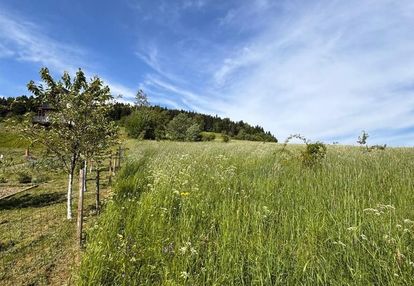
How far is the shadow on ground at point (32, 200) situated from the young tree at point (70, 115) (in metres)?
1.81

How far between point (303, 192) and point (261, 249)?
8.23 ft

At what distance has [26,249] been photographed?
5262mm

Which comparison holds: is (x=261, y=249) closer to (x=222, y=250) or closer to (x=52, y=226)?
(x=222, y=250)

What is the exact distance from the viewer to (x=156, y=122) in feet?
197

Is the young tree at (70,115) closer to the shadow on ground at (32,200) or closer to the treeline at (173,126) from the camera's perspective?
the shadow on ground at (32,200)

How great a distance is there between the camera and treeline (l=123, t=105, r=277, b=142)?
50.9 metres

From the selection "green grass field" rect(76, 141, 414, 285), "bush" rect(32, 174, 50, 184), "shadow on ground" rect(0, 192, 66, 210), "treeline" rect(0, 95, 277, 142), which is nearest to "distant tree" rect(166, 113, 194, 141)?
"treeline" rect(0, 95, 277, 142)

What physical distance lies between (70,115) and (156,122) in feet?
176

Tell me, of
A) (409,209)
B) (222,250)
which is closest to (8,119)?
(222,250)

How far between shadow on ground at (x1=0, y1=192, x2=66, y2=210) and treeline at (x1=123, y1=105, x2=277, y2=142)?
3634 millimetres

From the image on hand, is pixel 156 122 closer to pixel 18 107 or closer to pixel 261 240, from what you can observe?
pixel 18 107

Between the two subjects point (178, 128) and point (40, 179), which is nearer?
point (40, 179)

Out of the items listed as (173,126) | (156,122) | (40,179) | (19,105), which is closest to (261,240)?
(19,105)

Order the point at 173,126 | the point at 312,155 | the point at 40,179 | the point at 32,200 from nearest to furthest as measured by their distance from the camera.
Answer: the point at 32,200
the point at 312,155
the point at 40,179
the point at 173,126
